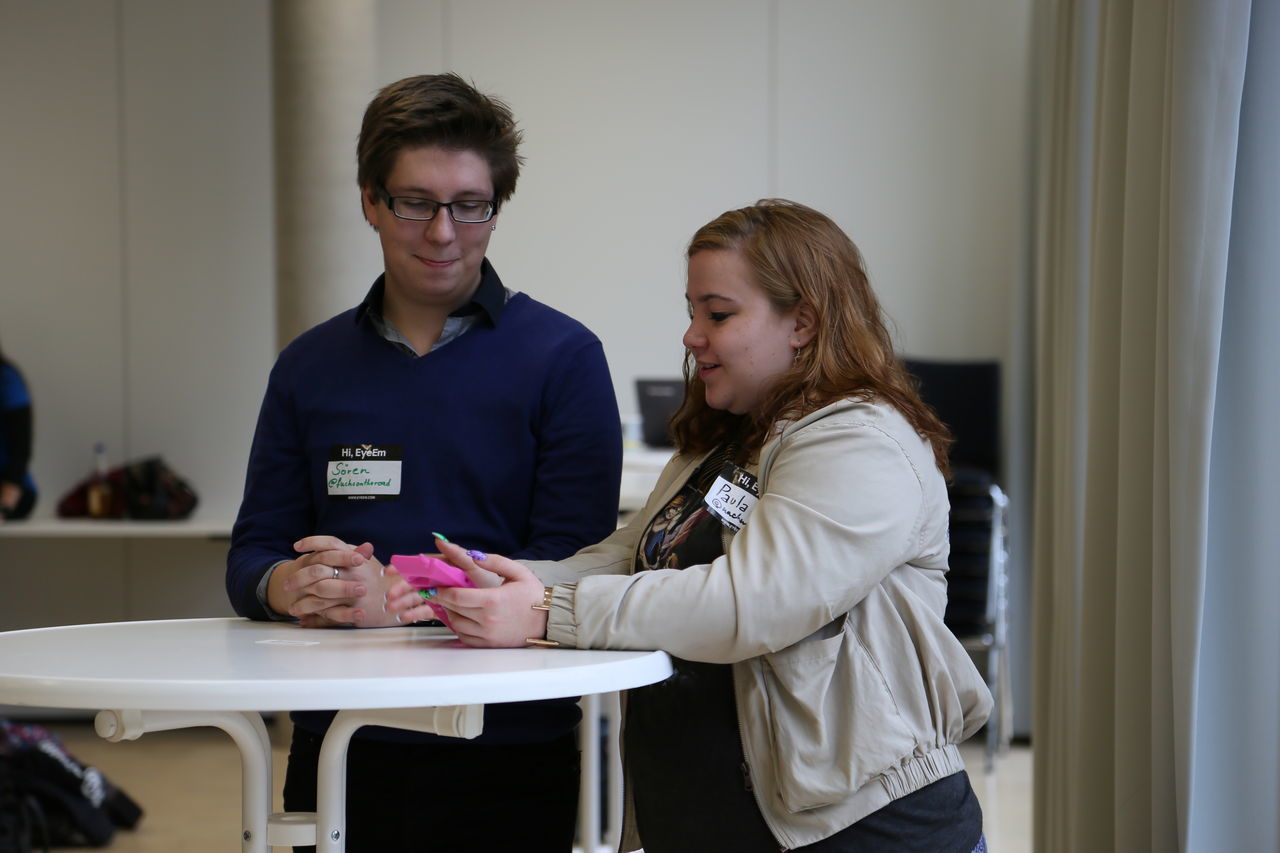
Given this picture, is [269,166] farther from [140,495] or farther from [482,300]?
[482,300]

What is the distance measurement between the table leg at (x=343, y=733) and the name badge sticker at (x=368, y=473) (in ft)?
1.19

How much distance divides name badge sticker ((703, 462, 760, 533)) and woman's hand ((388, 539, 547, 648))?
22 centimetres

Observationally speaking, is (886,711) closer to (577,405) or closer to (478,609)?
(478,609)

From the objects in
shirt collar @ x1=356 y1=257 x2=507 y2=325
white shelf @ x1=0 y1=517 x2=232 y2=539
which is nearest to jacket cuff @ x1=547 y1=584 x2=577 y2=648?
shirt collar @ x1=356 y1=257 x2=507 y2=325

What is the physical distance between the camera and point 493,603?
1.33m

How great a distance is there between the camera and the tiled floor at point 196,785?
3793 millimetres

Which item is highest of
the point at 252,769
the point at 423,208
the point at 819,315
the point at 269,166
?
the point at 269,166

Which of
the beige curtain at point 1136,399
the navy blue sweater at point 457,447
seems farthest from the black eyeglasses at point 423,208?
the beige curtain at point 1136,399

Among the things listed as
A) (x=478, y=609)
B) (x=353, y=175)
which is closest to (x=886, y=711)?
(x=478, y=609)

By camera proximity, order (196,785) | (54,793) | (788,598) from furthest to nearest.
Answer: (196,785)
(54,793)
(788,598)

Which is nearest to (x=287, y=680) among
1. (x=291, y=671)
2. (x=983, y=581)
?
(x=291, y=671)

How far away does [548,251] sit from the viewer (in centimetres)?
580

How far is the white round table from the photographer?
3.66 ft

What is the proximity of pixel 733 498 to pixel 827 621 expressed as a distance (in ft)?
0.66
